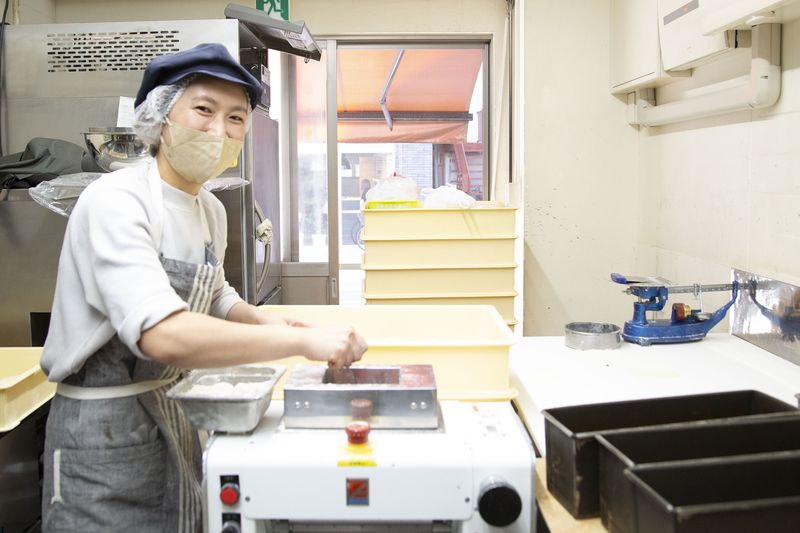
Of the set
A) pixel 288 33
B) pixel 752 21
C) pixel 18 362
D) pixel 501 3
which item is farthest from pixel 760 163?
pixel 18 362

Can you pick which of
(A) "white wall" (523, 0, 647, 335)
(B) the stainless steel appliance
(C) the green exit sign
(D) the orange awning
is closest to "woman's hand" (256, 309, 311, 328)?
(B) the stainless steel appliance

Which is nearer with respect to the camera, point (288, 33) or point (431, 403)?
point (431, 403)

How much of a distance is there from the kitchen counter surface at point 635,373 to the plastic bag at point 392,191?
105 cm

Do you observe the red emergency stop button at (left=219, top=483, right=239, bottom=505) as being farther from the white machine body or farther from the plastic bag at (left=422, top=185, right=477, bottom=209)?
the plastic bag at (left=422, top=185, right=477, bottom=209)

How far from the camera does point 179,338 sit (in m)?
1.24

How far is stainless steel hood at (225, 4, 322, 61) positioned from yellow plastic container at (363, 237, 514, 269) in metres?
0.89

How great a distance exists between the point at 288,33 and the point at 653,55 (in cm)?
147

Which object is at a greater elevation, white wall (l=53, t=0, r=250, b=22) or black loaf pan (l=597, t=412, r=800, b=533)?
white wall (l=53, t=0, r=250, b=22)

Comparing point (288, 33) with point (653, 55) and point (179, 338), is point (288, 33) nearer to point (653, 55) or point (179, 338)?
point (653, 55)

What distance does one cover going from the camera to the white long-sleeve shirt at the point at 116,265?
126 cm

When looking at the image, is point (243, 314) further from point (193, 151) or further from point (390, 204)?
point (390, 204)

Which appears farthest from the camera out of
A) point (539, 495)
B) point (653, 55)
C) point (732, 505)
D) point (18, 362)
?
point (653, 55)

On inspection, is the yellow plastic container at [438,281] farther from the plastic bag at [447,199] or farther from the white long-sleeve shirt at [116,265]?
the white long-sleeve shirt at [116,265]

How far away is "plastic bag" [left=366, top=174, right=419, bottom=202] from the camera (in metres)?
3.02
